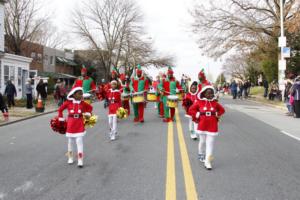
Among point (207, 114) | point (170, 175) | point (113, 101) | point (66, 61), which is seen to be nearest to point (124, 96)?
point (113, 101)

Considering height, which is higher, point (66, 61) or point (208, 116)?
point (66, 61)

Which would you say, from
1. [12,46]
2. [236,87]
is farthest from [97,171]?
[12,46]

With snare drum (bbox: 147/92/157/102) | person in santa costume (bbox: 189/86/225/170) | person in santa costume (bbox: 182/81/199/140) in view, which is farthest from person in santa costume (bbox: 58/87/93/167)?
snare drum (bbox: 147/92/157/102)

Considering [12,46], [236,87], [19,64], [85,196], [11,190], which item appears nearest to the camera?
[85,196]

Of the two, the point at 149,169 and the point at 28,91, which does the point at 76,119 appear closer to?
the point at 149,169

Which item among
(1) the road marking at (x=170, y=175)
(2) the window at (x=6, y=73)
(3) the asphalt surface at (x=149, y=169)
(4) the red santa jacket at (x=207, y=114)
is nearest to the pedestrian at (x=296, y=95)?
(3) the asphalt surface at (x=149, y=169)

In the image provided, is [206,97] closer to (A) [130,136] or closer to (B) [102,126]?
(A) [130,136]

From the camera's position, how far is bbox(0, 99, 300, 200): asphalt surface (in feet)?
17.5

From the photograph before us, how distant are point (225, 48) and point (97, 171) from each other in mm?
26970

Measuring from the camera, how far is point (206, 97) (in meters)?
6.85

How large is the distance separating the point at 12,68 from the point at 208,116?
25.0m

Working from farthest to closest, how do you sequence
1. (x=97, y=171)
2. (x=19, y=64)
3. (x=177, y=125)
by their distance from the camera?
1. (x=19, y=64)
2. (x=177, y=125)
3. (x=97, y=171)

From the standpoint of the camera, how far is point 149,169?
6.65 metres

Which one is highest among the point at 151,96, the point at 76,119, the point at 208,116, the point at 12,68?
the point at 12,68
